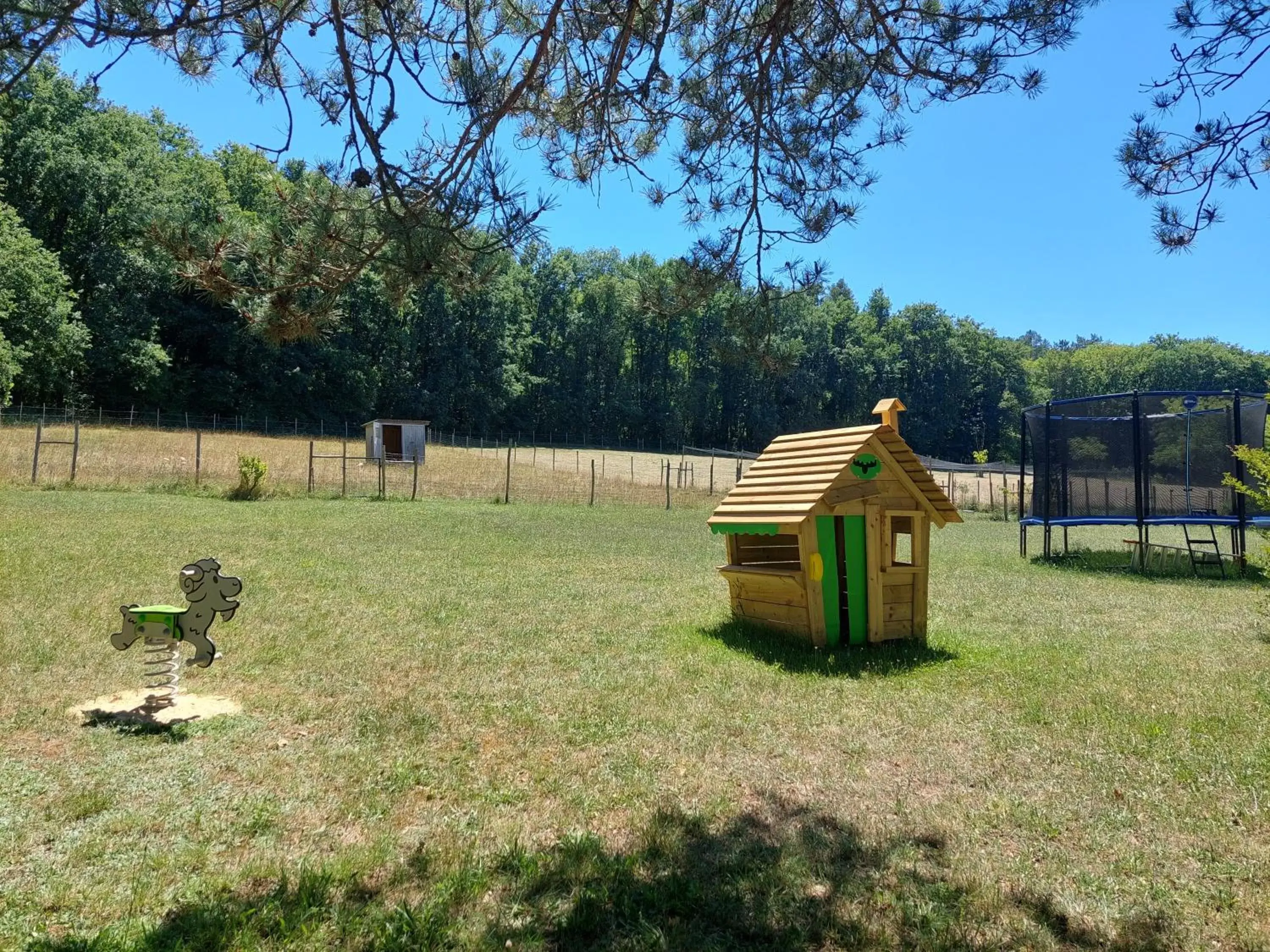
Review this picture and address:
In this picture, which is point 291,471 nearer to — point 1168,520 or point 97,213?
point 1168,520

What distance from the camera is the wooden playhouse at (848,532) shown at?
6.19 meters

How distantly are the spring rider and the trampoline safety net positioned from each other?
43.0ft

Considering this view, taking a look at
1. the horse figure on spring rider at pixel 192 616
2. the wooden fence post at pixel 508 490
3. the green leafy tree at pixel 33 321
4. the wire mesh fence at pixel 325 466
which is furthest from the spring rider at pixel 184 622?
the green leafy tree at pixel 33 321

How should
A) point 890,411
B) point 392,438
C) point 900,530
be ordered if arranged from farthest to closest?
1. point 392,438
2. point 900,530
3. point 890,411

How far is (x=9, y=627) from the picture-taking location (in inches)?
240

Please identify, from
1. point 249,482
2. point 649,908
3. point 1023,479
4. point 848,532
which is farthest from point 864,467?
point 249,482

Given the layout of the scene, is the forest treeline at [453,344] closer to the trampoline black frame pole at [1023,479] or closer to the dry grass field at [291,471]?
the dry grass field at [291,471]

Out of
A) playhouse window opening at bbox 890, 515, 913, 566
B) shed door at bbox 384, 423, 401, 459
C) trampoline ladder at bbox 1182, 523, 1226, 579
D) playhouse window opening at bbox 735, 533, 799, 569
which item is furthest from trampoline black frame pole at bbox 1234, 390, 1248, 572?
shed door at bbox 384, 423, 401, 459

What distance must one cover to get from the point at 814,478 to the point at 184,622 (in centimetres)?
464

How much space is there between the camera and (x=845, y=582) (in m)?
6.38

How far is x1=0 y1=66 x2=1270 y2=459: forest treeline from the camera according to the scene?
4797mm

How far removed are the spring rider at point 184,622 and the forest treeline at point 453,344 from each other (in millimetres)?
1591

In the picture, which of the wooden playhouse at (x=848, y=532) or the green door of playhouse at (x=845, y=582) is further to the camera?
the green door of playhouse at (x=845, y=582)

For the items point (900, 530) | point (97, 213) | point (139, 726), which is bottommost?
point (139, 726)
